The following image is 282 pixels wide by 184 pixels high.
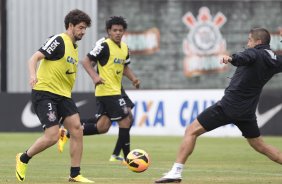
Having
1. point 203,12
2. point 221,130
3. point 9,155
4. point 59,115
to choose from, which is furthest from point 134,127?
point 59,115

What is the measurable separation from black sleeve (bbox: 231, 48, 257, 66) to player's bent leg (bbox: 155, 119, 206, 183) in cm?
101

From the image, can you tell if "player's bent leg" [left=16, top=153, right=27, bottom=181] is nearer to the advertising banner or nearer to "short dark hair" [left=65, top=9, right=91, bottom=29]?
"short dark hair" [left=65, top=9, right=91, bottom=29]

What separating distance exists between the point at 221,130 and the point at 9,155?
8.75m

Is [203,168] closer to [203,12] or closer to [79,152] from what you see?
[79,152]

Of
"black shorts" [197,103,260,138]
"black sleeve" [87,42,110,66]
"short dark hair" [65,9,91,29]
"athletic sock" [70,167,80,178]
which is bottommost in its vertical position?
"athletic sock" [70,167,80,178]

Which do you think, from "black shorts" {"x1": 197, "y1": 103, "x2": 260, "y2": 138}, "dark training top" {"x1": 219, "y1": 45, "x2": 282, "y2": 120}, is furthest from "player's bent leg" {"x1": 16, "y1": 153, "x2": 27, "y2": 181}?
"dark training top" {"x1": 219, "y1": 45, "x2": 282, "y2": 120}

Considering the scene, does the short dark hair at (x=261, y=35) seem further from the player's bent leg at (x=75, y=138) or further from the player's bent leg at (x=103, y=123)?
the player's bent leg at (x=103, y=123)

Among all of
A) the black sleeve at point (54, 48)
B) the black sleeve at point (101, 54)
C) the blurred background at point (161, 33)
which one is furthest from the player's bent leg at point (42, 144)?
the blurred background at point (161, 33)

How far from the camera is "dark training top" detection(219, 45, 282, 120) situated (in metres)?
12.3

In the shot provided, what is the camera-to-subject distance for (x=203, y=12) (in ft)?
116

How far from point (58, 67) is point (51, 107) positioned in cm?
54

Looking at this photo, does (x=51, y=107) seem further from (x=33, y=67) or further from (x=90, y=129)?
(x=90, y=129)

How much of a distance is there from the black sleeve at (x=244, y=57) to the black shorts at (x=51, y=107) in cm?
227

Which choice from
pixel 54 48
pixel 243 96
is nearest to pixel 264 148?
pixel 243 96
